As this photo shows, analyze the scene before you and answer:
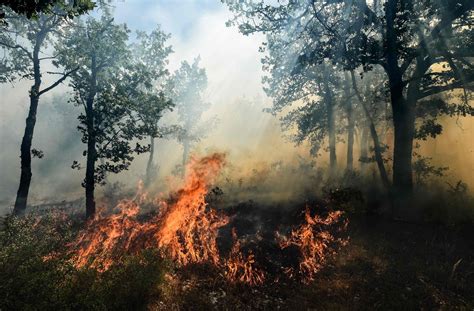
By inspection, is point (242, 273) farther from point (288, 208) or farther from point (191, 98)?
point (191, 98)

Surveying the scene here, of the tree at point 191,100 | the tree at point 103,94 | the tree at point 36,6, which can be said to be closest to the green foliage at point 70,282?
the tree at point 36,6

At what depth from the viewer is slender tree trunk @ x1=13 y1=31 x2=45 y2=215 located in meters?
17.7

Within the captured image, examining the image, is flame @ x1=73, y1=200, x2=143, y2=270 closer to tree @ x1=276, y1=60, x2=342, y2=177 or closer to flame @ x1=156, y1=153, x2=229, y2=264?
flame @ x1=156, y1=153, x2=229, y2=264

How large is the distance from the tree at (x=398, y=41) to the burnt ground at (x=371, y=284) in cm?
355

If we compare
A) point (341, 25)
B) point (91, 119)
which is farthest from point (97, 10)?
point (341, 25)

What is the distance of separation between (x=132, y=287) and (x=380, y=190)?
1404 cm

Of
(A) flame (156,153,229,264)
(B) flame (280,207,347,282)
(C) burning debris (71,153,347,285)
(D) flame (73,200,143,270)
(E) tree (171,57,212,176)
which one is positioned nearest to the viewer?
(D) flame (73,200,143,270)

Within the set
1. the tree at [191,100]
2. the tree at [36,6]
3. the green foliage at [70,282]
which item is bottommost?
the green foliage at [70,282]

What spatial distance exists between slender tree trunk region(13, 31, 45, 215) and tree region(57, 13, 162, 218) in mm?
1473

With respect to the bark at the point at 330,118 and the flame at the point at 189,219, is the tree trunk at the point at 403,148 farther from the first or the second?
the bark at the point at 330,118

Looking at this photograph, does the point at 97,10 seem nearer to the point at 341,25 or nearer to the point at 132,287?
the point at 341,25

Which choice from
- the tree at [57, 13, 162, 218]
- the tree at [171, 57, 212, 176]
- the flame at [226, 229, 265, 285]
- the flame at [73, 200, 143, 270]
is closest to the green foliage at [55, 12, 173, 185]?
the tree at [57, 13, 162, 218]

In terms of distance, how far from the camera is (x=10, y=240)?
34.6 ft

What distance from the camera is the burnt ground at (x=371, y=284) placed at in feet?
28.7
